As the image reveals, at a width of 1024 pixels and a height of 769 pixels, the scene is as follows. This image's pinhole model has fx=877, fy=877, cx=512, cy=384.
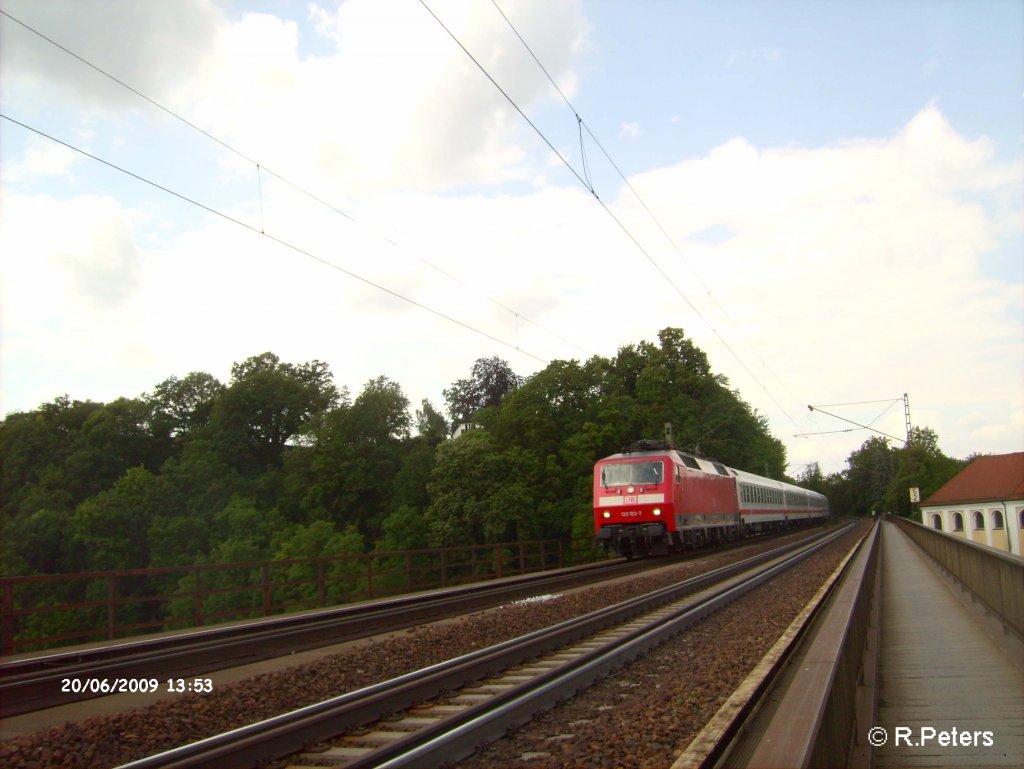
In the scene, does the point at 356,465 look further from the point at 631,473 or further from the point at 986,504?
the point at 986,504

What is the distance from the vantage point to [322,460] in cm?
5769

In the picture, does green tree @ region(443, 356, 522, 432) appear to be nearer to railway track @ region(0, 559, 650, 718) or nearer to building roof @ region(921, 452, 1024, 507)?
building roof @ region(921, 452, 1024, 507)

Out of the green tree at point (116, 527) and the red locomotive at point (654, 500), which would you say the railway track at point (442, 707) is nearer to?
the red locomotive at point (654, 500)

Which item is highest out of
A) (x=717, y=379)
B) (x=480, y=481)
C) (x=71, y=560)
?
(x=717, y=379)

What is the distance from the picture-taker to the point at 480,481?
46.7 metres

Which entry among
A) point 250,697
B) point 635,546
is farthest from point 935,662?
point 635,546

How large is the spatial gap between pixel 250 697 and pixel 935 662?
22.5 ft

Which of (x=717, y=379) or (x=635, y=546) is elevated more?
(x=717, y=379)

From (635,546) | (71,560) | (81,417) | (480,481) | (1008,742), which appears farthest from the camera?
(81,417)

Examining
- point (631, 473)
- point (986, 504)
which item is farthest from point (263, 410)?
point (986, 504)

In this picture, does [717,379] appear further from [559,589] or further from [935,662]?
[935,662]

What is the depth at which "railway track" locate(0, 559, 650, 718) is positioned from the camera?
8508 mm

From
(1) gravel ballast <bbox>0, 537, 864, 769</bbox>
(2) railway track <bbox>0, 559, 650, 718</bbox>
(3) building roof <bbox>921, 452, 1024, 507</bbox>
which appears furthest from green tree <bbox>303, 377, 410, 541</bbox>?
(1) gravel ballast <bbox>0, 537, 864, 769</bbox>

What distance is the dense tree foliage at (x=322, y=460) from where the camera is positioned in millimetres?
48656
